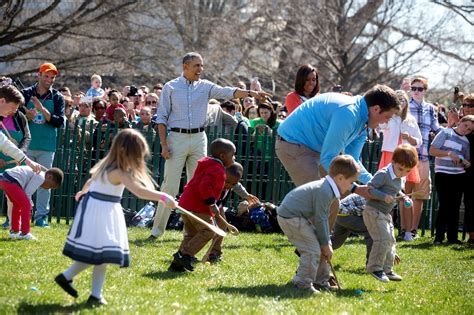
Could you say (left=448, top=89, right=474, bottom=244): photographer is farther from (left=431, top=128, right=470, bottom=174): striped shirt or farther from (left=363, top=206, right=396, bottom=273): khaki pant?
(left=363, top=206, right=396, bottom=273): khaki pant

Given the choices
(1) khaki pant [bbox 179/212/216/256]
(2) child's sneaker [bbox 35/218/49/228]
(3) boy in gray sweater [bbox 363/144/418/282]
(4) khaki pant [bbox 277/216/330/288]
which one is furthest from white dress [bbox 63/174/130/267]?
(2) child's sneaker [bbox 35/218/49/228]

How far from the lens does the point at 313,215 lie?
8109 mm

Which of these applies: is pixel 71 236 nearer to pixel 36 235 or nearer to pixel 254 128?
pixel 36 235

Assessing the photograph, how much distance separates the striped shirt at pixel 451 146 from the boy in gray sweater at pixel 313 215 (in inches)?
211

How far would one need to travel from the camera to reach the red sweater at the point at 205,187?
9109 millimetres

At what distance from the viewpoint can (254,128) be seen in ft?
48.0

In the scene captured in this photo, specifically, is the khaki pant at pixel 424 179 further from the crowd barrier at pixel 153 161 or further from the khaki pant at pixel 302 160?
the khaki pant at pixel 302 160

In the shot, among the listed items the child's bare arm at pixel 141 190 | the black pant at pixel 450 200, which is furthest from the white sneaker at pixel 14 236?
the black pant at pixel 450 200

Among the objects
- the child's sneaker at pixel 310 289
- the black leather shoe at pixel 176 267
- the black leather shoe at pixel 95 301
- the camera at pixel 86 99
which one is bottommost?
the black leather shoe at pixel 176 267

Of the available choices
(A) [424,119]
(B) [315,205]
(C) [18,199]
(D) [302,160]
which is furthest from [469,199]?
(C) [18,199]

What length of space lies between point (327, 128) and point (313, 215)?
95 cm

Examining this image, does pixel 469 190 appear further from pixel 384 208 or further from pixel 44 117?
pixel 44 117

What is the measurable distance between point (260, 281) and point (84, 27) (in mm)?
18616

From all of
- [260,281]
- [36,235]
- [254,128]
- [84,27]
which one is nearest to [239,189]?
[260,281]
